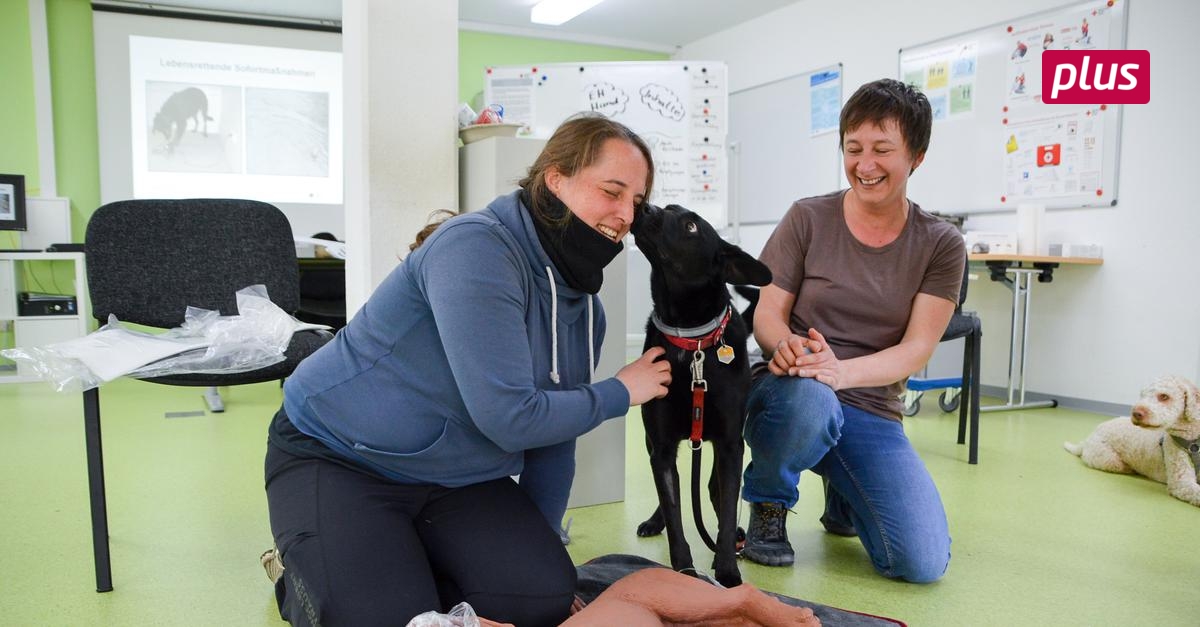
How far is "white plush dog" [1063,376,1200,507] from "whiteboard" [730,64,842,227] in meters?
3.17

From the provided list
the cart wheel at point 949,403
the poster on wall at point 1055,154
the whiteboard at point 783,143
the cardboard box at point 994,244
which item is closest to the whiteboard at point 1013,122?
the poster on wall at point 1055,154

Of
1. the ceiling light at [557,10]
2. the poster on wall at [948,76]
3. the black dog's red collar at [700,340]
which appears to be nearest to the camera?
the black dog's red collar at [700,340]

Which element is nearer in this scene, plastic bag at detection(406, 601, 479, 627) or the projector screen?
plastic bag at detection(406, 601, 479, 627)

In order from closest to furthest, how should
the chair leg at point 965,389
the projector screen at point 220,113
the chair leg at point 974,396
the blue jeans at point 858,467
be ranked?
the blue jeans at point 858,467
the chair leg at point 974,396
the chair leg at point 965,389
the projector screen at point 220,113

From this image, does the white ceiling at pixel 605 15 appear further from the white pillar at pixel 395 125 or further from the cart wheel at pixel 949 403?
the white pillar at pixel 395 125

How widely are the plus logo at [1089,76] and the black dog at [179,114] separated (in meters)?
5.96

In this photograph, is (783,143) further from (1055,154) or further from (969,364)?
(969,364)

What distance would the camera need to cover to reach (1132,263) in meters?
4.04

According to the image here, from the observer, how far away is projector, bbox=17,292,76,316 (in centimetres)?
462

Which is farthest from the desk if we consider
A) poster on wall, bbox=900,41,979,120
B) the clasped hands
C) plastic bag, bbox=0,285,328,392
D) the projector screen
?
the projector screen

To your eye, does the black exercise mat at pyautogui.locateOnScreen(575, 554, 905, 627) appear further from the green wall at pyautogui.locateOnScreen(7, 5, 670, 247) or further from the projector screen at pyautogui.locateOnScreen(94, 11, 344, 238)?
the projector screen at pyautogui.locateOnScreen(94, 11, 344, 238)

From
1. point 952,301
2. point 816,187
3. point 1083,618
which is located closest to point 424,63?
point 952,301

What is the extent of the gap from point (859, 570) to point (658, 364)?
2.66ft

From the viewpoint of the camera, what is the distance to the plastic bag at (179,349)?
5.34 feet
